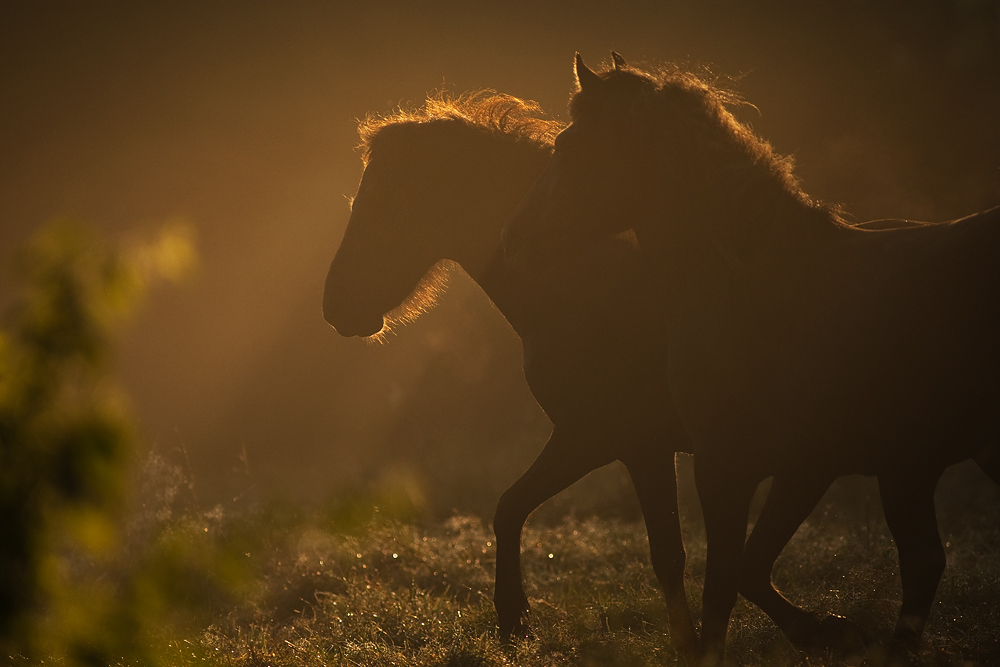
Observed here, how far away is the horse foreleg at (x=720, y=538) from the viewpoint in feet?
11.3

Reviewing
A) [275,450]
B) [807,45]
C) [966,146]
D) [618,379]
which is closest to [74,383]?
[618,379]

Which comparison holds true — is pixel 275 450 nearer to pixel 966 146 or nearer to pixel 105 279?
pixel 966 146

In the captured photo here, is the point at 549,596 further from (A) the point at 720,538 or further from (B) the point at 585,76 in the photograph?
(B) the point at 585,76

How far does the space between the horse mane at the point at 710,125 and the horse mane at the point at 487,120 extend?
145 cm

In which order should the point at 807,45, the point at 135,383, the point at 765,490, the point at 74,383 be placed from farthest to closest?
the point at 135,383 → the point at 807,45 → the point at 765,490 → the point at 74,383

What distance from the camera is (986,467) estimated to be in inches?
149

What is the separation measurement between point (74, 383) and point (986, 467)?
4.09 metres

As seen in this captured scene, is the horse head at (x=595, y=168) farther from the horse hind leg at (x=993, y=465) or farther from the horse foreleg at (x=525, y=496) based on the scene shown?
the horse hind leg at (x=993, y=465)

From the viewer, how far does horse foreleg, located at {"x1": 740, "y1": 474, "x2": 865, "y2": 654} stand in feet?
11.6

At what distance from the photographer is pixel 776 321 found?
3.45 meters

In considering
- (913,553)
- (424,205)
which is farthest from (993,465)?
(424,205)

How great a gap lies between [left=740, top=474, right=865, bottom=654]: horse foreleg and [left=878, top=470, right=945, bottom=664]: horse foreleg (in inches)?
8.9

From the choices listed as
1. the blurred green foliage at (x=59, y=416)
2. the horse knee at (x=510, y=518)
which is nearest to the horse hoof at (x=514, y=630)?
the horse knee at (x=510, y=518)

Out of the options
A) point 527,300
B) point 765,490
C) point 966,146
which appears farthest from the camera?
point 966,146
